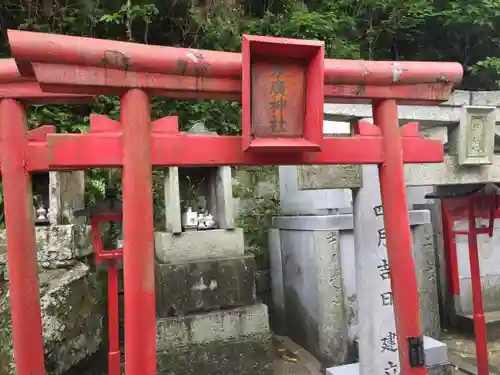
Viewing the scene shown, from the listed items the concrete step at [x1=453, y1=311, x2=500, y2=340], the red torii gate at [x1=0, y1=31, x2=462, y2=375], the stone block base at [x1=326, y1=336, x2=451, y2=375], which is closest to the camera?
the red torii gate at [x1=0, y1=31, x2=462, y2=375]

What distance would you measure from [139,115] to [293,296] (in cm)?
565

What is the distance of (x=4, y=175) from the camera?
283 centimetres

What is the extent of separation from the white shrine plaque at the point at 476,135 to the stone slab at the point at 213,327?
3.39 meters

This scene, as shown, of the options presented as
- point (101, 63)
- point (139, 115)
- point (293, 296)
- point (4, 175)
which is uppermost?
point (101, 63)

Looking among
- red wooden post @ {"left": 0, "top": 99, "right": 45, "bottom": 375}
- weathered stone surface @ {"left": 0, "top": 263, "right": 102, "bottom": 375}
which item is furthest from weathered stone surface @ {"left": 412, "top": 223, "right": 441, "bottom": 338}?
red wooden post @ {"left": 0, "top": 99, "right": 45, "bottom": 375}

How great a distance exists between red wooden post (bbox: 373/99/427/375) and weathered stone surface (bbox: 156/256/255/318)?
318cm

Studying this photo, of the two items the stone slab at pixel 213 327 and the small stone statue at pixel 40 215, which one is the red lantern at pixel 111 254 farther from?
the small stone statue at pixel 40 215

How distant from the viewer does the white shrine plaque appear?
458 cm

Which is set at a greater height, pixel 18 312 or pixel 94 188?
pixel 94 188

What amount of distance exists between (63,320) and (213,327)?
192cm

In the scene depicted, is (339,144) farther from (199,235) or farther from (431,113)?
(199,235)

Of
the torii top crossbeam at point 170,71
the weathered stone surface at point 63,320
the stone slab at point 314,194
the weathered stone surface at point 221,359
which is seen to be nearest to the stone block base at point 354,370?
the weathered stone surface at point 221,359

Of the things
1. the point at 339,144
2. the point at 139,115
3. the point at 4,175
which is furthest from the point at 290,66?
the point at 4,175

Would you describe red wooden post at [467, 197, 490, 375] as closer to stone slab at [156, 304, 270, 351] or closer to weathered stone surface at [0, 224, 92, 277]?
stone slab at [156, 304, 270, 351]
